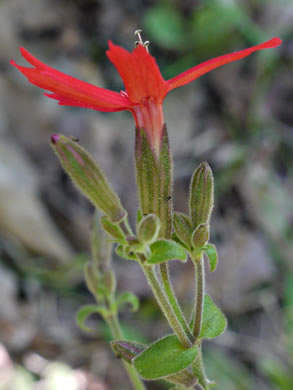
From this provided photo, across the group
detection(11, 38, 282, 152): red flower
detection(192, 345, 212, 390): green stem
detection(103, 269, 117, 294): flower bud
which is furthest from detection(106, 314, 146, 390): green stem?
detection(11, 38, 282, 152): red flower

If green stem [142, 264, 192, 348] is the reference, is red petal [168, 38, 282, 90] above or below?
above

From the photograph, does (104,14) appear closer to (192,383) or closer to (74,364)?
(74,364)

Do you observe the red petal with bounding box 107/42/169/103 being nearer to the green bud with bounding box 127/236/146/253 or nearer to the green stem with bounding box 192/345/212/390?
the green bud with bounding box 127/236/146/253

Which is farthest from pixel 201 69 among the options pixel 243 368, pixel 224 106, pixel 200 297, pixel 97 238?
pixel 224 106

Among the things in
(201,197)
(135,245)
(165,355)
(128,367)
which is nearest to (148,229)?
(135,245)

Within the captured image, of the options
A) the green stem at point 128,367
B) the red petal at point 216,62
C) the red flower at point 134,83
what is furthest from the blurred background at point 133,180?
the red petal at point 216,62

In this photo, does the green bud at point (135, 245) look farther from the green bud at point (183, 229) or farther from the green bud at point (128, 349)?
the green bud at point (128, 349)
